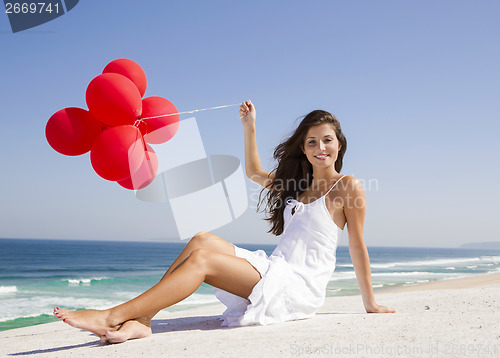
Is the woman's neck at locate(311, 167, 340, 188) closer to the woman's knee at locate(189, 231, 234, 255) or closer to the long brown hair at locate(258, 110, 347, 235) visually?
the long brown hair at locate(258, 110, 347, 235)

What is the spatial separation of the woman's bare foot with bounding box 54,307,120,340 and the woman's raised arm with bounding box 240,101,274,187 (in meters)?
1.81

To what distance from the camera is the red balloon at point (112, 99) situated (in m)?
3.46

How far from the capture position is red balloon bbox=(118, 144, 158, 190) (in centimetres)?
367

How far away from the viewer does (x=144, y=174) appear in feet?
12.2

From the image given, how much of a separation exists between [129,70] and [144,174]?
98cm

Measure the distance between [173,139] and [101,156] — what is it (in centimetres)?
81

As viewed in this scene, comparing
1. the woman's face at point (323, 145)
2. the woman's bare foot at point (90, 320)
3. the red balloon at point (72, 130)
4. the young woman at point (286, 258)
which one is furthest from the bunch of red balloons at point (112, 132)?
the woman's face at point (323, 145)

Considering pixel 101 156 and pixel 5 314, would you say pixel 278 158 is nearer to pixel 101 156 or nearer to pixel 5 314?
pixel 101 156

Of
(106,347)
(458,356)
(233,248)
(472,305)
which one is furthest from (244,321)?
(472,305)

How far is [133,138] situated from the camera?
11.5ft

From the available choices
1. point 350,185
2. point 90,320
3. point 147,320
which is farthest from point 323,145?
point 90,320

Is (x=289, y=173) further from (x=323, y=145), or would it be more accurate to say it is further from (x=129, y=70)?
(x=129, y=70)

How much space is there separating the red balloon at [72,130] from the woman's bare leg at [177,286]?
1.55 meters

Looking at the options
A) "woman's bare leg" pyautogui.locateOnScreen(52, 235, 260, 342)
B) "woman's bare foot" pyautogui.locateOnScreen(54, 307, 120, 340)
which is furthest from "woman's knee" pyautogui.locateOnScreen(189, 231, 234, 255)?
"woman's bare foot" pyautogui.locateOnScreen(54, 307, 120, 340)
